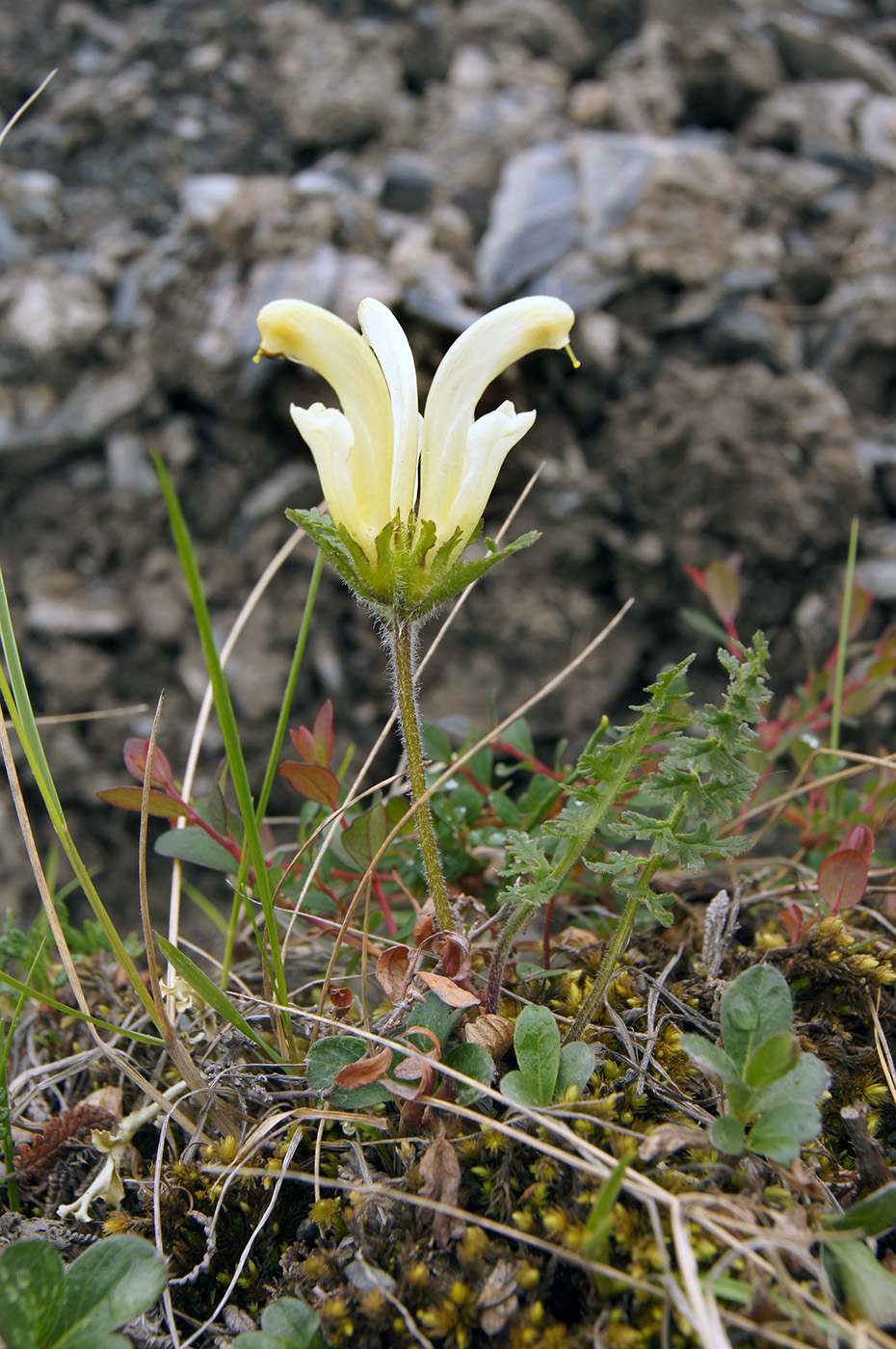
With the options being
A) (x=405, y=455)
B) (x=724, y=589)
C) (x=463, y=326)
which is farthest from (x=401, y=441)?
(x=463, y=326)

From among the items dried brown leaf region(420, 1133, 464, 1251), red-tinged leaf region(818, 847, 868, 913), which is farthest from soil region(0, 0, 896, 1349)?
dried brown leaf region(420, 1133, 464, 1251)

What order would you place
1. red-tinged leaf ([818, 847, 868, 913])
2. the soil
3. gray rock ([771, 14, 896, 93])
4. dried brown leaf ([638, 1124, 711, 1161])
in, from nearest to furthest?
1. dried brown leaf ([638, 1124, 711, 1161])
2. red-tinged leaf ([818, 847, 868, 913])
3. the soil
4. gray rock ([771, 14, 896, 93])

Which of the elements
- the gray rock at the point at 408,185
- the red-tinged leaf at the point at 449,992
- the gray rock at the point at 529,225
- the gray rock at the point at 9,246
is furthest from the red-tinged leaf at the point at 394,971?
the gray rock at the point at 9,246

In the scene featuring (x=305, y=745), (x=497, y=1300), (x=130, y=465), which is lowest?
(x=130, y=465)

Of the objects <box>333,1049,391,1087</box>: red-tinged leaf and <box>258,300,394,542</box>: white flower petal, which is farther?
<box>258,300,394,542</box>: white flower petal

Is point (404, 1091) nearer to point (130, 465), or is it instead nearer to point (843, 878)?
point (843, 878)

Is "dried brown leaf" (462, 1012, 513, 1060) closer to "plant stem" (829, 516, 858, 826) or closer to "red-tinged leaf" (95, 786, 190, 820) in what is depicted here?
"red-tinged leaf" (95, 786, 190, 820)

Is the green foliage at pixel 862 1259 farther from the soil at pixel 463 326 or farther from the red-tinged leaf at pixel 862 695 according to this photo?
the soil at pixel 463 326
